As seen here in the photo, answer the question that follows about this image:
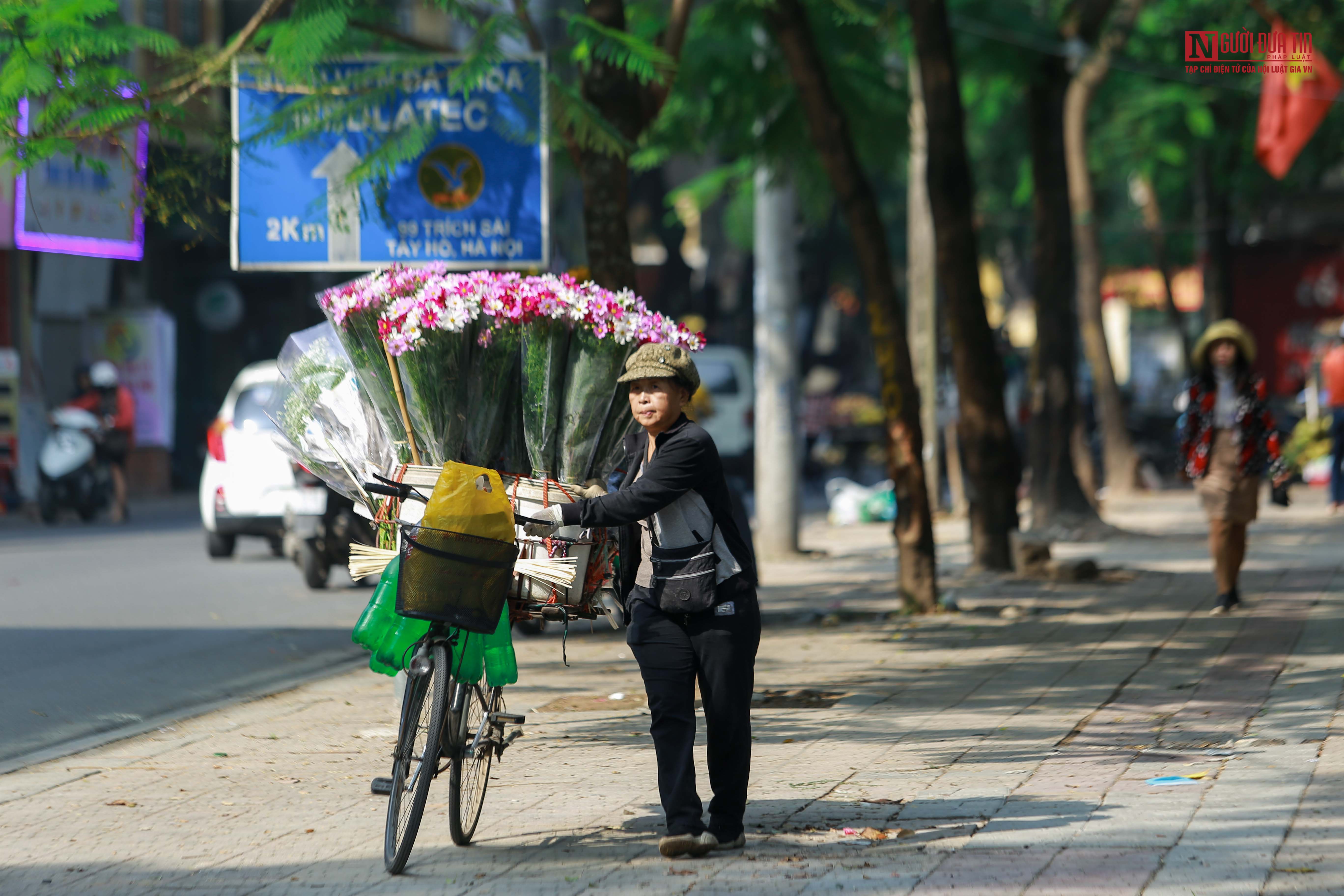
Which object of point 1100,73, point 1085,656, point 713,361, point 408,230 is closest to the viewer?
point 1085,656

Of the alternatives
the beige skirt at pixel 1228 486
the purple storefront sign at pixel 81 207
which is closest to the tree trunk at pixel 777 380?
the beige skirt at pixel 1228 486

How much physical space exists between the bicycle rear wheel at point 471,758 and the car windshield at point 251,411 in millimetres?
9050

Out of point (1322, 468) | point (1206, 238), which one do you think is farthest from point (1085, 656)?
point (1206, 238)

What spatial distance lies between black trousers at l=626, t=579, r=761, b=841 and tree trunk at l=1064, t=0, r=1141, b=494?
15.5 m

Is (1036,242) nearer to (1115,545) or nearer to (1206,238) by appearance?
(1115,545)

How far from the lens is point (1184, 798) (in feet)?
18.3

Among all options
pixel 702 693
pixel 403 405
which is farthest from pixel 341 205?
pixel 702 693

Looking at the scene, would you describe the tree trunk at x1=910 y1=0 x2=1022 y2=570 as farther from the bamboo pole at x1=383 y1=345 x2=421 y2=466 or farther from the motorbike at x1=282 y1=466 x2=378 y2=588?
the bamboo pole at x1=383 y1=345 x2=421 y2=466

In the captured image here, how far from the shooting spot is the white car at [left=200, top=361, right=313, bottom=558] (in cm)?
1403

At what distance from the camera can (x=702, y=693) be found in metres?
5.07

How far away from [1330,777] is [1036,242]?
10.3 metres

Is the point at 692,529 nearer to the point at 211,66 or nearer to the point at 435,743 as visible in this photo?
the point at 435,743

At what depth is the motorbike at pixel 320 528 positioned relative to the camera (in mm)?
12500
